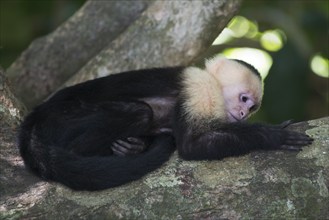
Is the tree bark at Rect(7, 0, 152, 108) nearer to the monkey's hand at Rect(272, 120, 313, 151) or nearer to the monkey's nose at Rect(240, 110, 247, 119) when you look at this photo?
the monkey's nose at Rect(240, 110, 247, 119)

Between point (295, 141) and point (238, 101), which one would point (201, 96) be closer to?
point (238, 101)

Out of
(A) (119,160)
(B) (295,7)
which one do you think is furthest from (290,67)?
(A) (119,160)

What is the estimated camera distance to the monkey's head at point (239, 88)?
3.32 meters

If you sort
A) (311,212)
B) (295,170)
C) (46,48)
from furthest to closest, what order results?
(46,48) → (295,170) → (311,212)

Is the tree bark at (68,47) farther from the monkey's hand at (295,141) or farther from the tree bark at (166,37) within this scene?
the monkey's hand at (295,141)

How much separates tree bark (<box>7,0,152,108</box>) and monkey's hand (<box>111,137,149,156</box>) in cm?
156

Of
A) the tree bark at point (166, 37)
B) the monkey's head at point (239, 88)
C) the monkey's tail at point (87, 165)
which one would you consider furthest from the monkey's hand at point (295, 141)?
the tree bark at point (166, 37)

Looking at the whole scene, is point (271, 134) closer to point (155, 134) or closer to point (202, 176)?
point (202, 176)

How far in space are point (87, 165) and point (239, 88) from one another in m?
1.08

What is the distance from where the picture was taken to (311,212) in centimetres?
227

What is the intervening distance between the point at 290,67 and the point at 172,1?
1.47m

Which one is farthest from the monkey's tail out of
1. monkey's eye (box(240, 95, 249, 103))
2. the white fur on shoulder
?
monkey's eye (box(240, 95, 249, 103))

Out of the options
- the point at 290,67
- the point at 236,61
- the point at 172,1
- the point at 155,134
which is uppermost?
the point at 172,1

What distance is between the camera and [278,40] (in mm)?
6301
